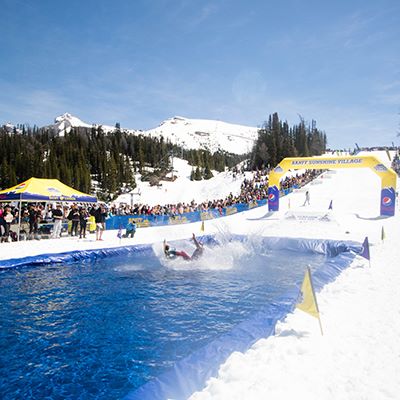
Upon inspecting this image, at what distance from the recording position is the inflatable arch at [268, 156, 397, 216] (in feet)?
82.0

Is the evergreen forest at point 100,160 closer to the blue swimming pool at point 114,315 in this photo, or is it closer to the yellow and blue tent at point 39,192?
the yellow and blue tent at point 39,192

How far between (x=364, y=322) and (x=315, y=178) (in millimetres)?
47943

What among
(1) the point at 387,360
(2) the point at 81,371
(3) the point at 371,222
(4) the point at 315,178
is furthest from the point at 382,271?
(4) the point at 315,178

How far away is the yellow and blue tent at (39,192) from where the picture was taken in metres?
17.5

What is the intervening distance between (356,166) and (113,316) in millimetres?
23919

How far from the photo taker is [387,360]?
453 cm

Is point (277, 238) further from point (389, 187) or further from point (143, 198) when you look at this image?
point (143, 198)

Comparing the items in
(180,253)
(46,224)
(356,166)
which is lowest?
(180,253)

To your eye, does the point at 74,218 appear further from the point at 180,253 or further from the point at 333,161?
the point at 333,161

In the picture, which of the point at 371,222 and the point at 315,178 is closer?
the point at 371,222

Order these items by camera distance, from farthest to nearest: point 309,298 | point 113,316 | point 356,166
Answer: point 356,166 < point 113,316 < point 309,298

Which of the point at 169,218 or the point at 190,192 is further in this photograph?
the point at 190,192

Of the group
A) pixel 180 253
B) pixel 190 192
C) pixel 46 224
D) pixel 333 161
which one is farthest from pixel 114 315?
pixel 190 192

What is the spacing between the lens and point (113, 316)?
7703mm
